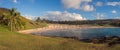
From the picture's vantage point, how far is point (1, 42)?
29.3 meters

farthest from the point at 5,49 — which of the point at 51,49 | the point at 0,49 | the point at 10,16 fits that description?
the point at 10,16

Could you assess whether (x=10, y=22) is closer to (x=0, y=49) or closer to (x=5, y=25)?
(x=5, y=25)

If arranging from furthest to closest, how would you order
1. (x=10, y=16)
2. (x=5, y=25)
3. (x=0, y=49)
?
(x=5, y=25)
(x=10, y=16)
(x=0, y=49)

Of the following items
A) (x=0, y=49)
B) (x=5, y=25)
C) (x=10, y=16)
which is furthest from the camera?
(x=5, y=25)

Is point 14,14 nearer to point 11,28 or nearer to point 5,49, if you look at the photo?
point 11,28

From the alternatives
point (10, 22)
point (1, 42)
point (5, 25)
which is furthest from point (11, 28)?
point (1, 42)

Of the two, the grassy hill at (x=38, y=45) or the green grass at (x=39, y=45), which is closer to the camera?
the green grass at (x=39, y=45)

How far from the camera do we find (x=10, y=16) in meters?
110

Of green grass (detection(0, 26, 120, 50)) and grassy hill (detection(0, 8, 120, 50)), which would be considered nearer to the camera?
green grass (detection(0, 26, 120, 50))

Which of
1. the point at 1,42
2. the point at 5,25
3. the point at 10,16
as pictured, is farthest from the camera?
the point at 5,25

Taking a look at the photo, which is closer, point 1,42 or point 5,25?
point 1,42

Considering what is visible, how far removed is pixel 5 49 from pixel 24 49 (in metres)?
1.83

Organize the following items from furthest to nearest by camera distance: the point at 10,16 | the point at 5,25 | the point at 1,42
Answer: the point at 5,25 < the point at 10,16 < the point at 1,42

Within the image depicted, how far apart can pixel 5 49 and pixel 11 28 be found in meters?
89.8
